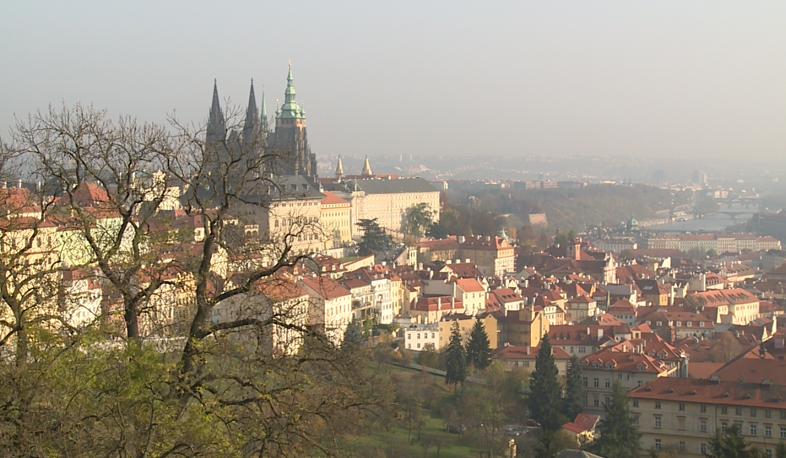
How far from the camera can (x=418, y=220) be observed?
79500 millimetres

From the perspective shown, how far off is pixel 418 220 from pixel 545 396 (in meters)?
46.2

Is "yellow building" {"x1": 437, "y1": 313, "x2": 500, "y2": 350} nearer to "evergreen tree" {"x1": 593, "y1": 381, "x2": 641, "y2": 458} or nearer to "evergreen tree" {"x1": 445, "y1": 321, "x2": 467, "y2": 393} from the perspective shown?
"evergreen tree" {"x1": 445, "y1": 321, "x2": 467, "y2": 393}

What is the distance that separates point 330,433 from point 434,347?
33520mm

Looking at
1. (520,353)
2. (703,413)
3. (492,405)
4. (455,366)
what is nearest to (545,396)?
(492,405)

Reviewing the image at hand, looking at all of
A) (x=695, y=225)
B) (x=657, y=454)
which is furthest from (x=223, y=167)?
(x=695, y=225)

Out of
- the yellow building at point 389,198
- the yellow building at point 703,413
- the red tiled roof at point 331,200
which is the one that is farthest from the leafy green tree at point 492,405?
the yellow building at point 389,198

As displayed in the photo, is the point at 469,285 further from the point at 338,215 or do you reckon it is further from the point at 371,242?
the point at 338,215

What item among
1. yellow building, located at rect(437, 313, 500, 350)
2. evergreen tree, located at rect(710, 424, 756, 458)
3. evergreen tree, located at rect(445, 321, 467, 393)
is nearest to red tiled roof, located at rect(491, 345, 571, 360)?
yellow building, located at rect(437, 313, 500, 350)

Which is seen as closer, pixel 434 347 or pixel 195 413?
pixel 195 413

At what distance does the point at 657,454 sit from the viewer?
28.1 metres

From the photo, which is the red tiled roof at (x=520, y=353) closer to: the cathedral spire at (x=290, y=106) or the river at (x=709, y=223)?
the cathedral spire at (x=290, y=106)

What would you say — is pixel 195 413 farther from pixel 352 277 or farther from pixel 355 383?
pixel 352 277

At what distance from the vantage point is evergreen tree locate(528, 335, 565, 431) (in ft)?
108

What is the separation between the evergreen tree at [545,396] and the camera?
32.9 meters
